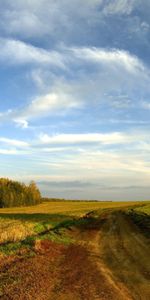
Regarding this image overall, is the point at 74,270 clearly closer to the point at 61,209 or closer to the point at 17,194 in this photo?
the point at 61,209

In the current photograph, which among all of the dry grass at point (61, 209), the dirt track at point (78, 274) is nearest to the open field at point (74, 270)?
the dirt track at point (78, 274)

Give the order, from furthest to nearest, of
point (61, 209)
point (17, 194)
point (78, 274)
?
1. point (17, 194)
2. point (61, 209)
3. point (78, 274)

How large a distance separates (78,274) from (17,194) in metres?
115

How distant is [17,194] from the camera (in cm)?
12938

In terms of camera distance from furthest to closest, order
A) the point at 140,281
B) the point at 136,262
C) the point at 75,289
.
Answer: the point at 136,262
the point at 140,281
the point at 75,289

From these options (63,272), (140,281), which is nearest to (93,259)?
(63,272)

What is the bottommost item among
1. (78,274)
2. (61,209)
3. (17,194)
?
(78,274)

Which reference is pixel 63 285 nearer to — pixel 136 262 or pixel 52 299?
pixel 52 299

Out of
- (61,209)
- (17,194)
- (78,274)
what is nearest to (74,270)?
(78,274)

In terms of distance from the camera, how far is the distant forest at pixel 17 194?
12338cm

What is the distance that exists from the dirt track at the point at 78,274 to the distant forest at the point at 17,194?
102 metres

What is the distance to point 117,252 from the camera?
2203cm

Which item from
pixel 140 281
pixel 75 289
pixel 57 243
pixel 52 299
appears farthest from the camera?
pixel 57 243

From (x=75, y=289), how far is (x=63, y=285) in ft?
2.53
